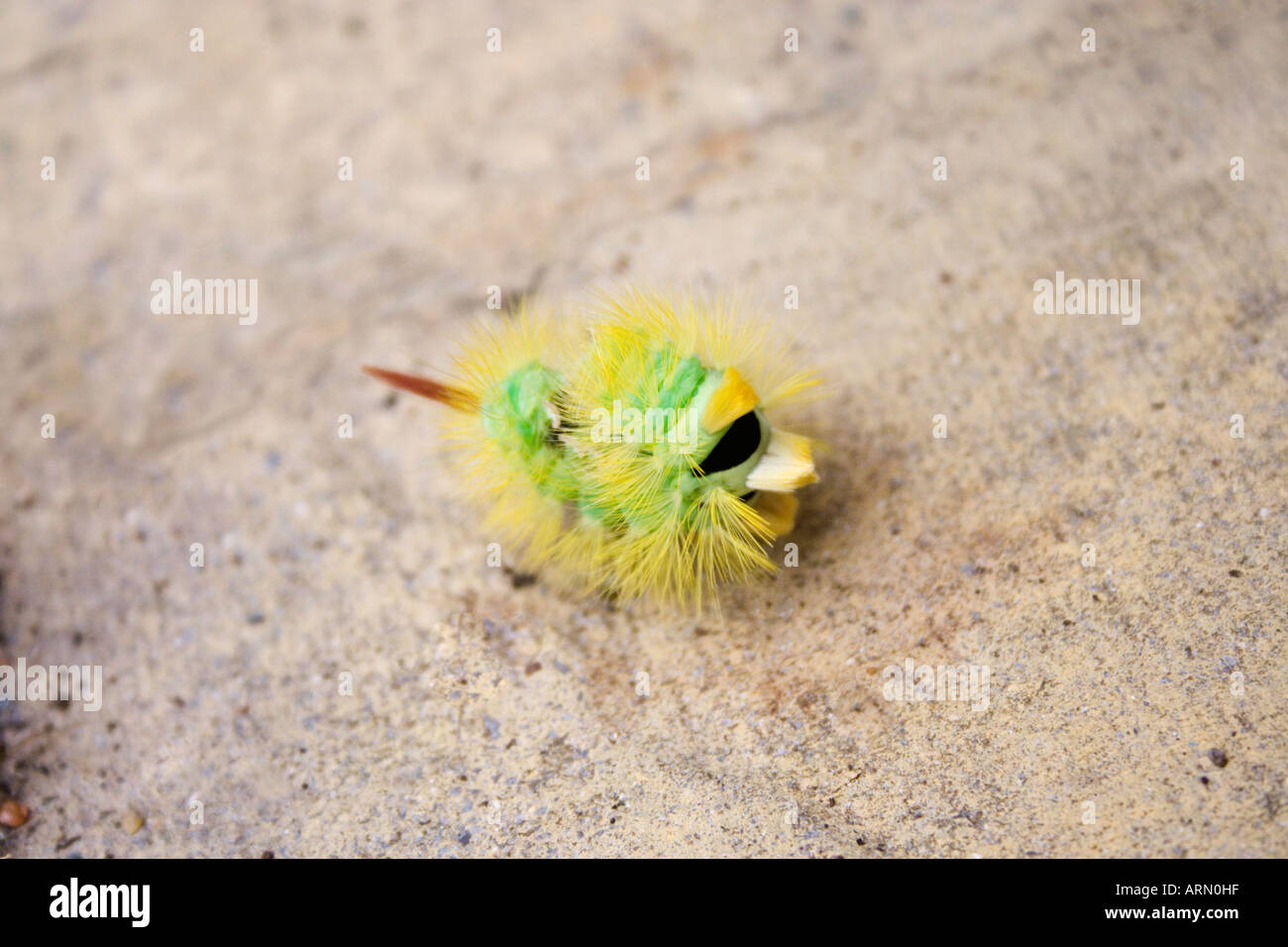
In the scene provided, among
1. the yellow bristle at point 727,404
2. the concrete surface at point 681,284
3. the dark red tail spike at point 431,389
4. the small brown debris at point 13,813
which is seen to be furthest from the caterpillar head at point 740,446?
the small brown debris at point 13,813

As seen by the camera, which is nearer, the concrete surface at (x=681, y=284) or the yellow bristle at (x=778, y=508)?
the concrete surface at (x=681, y=284)

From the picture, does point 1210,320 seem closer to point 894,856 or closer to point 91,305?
point 894,856

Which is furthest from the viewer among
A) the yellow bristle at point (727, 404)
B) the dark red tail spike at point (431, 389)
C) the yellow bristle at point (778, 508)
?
the yellow bristle at point (778, 508)

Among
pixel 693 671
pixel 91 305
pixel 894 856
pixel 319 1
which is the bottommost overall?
pixel 894 856

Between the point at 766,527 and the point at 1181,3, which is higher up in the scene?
the point at 1181,3

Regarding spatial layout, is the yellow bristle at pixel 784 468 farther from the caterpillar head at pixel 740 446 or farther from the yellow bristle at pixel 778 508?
the yellow bristle at pixel 778 508

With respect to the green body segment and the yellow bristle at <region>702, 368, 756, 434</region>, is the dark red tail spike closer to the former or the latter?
the green body segment

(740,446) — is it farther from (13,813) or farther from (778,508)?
(13,813)

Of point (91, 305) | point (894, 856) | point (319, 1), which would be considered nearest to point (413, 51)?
point (319, 1)
